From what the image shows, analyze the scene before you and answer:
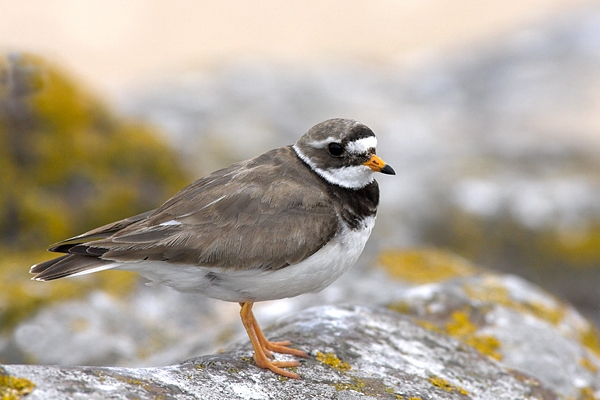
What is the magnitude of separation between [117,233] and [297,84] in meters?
15.8

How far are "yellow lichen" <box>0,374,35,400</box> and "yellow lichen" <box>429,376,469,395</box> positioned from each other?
3.42 metres

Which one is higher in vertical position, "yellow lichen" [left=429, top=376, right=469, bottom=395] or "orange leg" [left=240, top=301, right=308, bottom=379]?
"orange leg" [left=240, top=301, right=308, bottom=379]

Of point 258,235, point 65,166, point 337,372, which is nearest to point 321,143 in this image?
point 258,235

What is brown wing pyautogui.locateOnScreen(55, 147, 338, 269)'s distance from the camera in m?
6.07

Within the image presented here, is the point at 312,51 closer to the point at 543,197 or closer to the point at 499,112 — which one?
the point at 499,112

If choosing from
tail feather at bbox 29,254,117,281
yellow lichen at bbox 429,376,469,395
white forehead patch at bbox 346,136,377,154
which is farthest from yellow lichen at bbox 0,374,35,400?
white forehead patch at bbox 346,136,377,154

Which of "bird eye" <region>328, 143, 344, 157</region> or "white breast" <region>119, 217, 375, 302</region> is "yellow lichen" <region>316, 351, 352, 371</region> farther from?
"bird eye" <region>328, 143, 344, 157</region>

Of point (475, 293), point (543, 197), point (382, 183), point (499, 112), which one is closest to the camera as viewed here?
point (475, 293)

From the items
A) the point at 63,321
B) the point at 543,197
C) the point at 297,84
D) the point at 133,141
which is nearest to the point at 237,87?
the point at 297,84

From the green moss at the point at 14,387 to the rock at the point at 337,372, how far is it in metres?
0.05

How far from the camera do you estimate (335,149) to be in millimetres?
7020

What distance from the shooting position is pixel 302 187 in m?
6.73

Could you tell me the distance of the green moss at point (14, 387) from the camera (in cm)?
428

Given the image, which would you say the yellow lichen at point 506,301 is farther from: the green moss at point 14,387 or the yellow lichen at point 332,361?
the green moss at point 14,387
